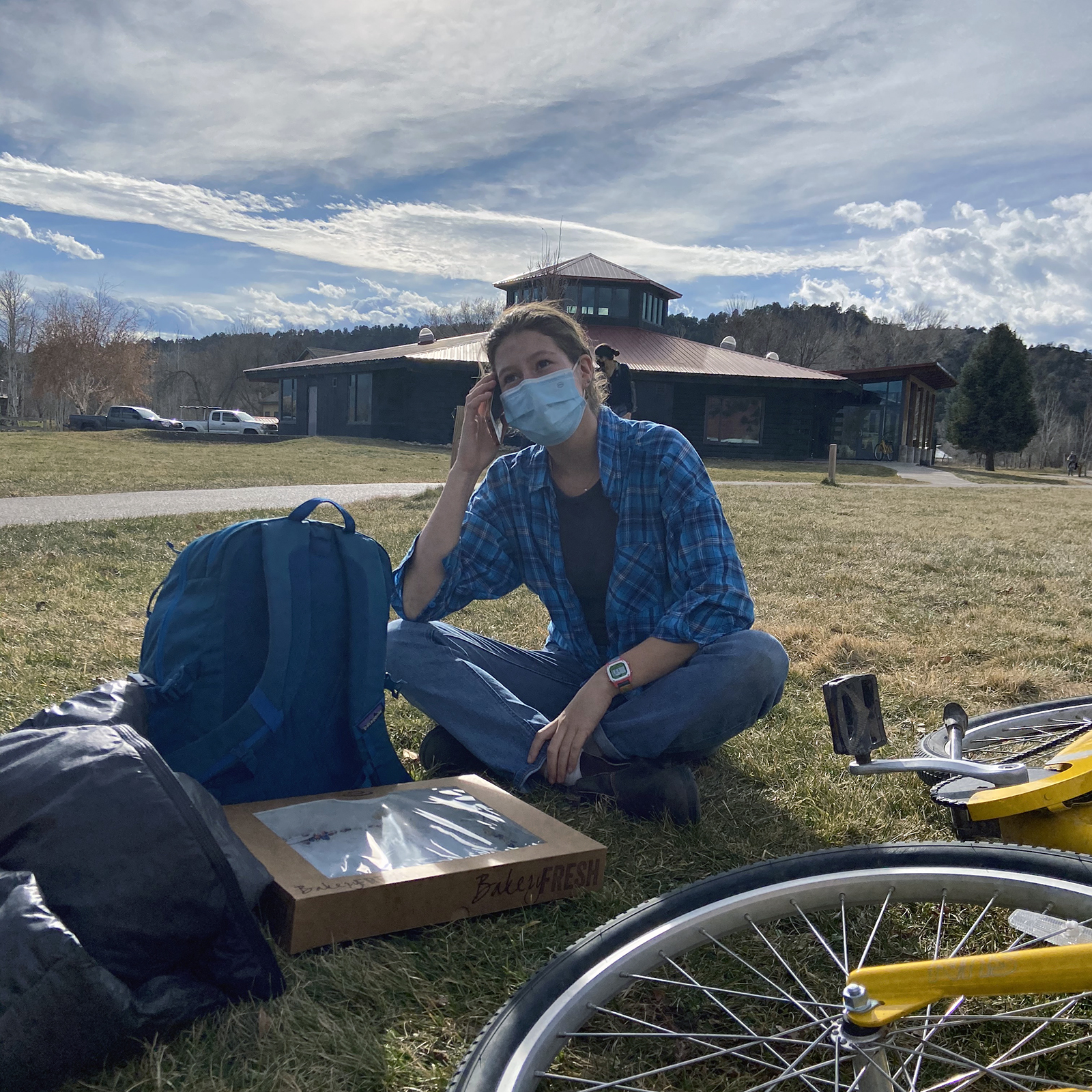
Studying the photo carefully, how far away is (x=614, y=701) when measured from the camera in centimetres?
256

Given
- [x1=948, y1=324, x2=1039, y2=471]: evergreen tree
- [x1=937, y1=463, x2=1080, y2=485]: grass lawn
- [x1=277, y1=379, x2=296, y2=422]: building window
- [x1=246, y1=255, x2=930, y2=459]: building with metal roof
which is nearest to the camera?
→ [x1=937, y1=463, x2=1080, y2=485]: grass lawn

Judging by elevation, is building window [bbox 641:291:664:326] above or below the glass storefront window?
above

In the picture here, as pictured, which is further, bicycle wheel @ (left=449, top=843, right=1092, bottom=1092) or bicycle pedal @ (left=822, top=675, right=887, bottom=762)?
bicycle pedal @ (left=822, top=675, right=887, bottom=762)

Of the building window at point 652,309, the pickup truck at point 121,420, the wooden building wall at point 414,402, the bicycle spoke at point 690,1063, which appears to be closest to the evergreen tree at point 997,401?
the building window at point 652,309

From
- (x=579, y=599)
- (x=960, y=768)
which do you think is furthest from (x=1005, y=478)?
(x=960, y=768)

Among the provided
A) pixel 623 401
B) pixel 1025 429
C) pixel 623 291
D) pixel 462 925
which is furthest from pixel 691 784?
pixel 1025 429

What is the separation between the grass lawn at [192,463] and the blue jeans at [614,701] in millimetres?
9357

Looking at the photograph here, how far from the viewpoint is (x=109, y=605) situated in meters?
4.71

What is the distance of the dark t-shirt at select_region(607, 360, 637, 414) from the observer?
113 inches

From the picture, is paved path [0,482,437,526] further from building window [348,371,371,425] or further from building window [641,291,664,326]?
building window [641,291,664,326]

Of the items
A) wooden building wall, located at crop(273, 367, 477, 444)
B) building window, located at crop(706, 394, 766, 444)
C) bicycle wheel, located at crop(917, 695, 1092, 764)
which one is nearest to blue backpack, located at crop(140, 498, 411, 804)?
bicycle wheel, located at crop(917, 695, 1092, 764)

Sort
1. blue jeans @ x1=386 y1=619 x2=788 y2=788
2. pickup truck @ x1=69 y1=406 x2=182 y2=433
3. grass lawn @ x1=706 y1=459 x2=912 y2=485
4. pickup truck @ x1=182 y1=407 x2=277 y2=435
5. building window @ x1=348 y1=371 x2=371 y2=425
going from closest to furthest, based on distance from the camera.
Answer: blue jeans @ x1=386 y1=619 x2=788 y2=788
grass lawn @ x1=706 y1=459 x2=912 y2=485
building window @ x1=348 y1=371 x2=371 y2=425
pickup truck @ x1=69 y1=406 x2=182 y2=433
pickup truck @ x1=182 y1=407 x2=277 y2=435

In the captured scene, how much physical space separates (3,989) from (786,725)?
250cm

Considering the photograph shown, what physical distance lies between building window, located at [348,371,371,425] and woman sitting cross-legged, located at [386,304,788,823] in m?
28.2
